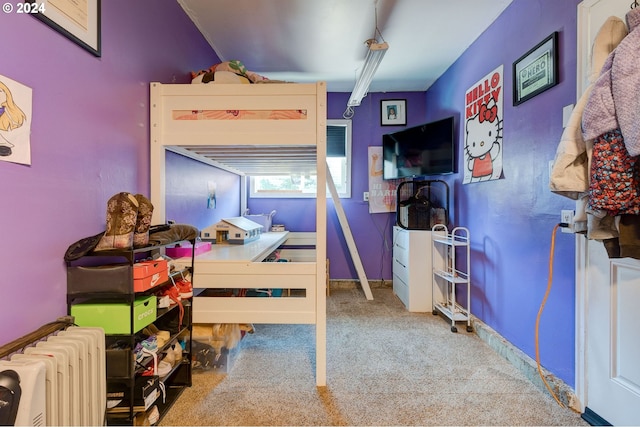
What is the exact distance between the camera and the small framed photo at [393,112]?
11.1ft

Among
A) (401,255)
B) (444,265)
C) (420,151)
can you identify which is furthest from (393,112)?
(444,265)

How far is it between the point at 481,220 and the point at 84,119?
2.66 meters

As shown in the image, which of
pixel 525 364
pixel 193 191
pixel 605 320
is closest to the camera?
pixel 605 320

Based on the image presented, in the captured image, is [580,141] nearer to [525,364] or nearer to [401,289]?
[525,364]

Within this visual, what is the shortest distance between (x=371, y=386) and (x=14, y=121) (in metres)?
1.96

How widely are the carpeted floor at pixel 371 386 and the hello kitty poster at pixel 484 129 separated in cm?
136

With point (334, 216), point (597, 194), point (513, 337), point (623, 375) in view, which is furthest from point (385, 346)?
point (334, 216)

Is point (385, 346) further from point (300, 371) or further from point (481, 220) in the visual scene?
point (481, 220)

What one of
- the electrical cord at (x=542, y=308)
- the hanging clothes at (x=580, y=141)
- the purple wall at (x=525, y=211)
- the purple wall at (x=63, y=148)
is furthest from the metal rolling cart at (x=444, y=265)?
the purple wall at (x=63, y=148)

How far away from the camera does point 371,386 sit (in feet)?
5.01

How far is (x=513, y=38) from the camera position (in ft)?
6.09

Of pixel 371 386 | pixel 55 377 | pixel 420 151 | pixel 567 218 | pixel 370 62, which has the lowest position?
pixel 371 386

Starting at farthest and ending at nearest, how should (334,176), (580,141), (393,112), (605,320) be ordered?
(334,176), (393,112), (605,320), (580,141)

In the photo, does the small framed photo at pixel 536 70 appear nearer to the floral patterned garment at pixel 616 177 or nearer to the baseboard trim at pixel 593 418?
the floral patterned garment at pixel 616 177
